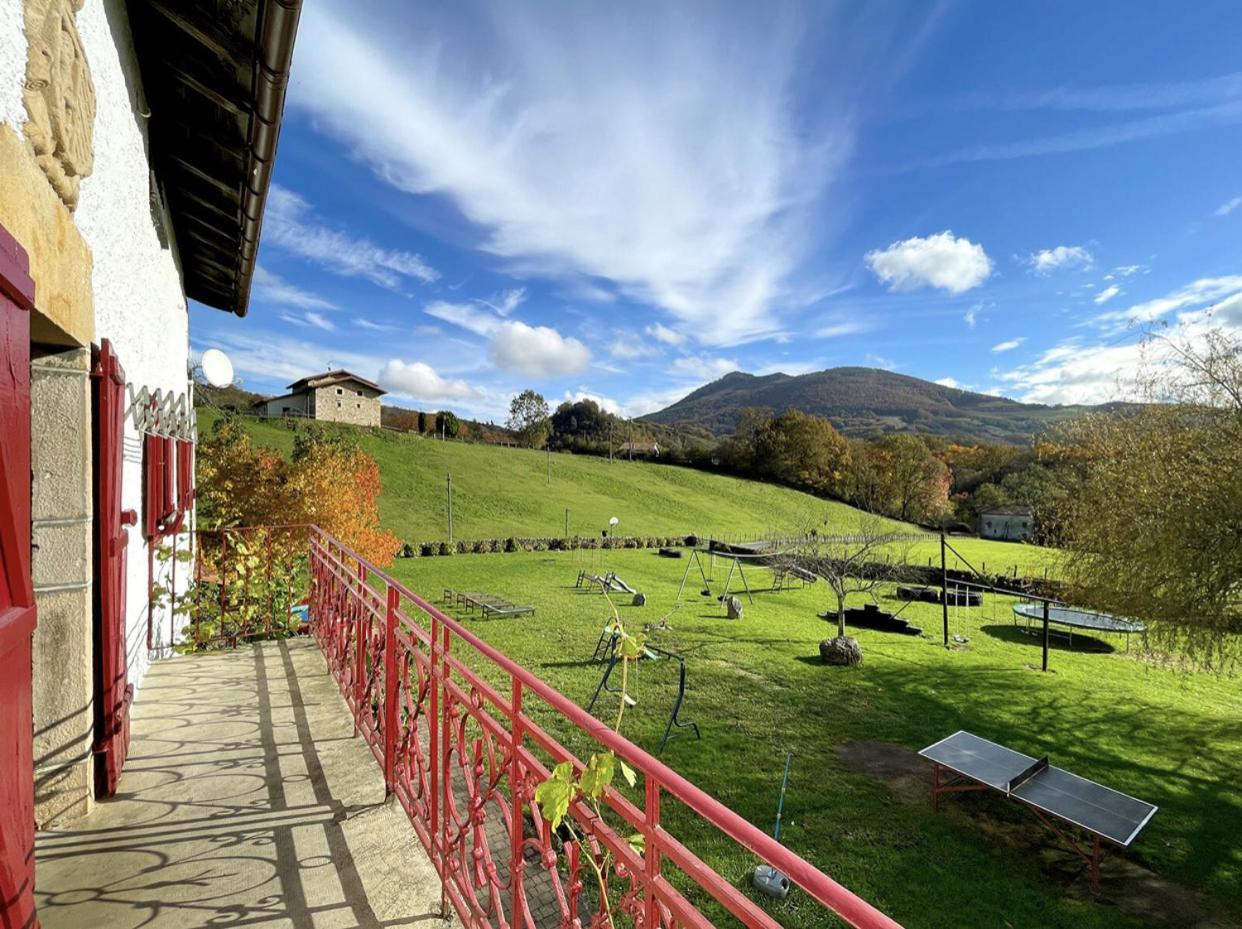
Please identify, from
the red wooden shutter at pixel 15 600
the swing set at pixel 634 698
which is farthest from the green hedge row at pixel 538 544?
the red wooden shutter at pixel 15 600

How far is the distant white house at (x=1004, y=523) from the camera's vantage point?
168 feet

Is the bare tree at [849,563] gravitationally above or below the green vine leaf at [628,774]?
below

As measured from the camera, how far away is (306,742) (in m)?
3.77

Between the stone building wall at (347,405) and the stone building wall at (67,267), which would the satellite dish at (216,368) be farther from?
the stone building wall at (347,405)

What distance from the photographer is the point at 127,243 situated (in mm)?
3598

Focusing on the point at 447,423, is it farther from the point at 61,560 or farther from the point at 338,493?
the point at 61,560

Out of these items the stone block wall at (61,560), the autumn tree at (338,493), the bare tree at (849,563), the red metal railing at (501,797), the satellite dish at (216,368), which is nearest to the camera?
the red metal railing at (501,797)

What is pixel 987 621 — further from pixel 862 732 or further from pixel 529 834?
pixel 529 834

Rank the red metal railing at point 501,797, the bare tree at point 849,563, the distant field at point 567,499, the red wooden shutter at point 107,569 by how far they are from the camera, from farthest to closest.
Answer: the distant field at point 567,499 < the bare tree at point 849,563 < the red wooden shutter at point 107,569 < the red metal railing at point 501,797

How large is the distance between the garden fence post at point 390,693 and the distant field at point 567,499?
23145mm

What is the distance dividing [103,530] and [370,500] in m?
8.64

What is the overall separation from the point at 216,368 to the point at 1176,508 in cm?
1155

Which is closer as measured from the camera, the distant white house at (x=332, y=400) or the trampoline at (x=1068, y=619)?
the trampoline at (x=1068, y=619)

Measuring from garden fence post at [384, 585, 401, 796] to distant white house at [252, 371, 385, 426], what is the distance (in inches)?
1697
